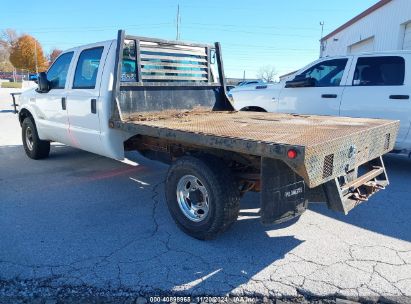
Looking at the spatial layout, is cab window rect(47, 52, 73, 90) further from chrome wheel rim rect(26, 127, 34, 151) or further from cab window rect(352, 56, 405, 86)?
cab window rect(352, 56, 405, 86)

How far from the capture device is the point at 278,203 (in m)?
3.06

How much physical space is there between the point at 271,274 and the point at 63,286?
5.60ft

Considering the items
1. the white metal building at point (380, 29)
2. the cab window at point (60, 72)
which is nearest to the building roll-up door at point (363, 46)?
the white metal building at point (380, 29)

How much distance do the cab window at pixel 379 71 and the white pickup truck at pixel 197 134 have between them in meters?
2.20

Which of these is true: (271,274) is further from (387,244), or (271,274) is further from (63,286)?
(63,286)

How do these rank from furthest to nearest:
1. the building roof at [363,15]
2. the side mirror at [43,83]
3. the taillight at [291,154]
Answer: the building roof at [363,15] → the side mirror at [43,83] → the taillight at [291,154]

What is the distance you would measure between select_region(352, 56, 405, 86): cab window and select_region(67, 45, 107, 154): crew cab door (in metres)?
4.30

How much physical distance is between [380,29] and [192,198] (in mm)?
16094

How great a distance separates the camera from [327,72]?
6613mm

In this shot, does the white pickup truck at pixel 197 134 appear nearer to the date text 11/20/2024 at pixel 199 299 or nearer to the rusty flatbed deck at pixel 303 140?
the rusty flatbed deck at pixel 303 140

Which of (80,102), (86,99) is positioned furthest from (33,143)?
(86,99)

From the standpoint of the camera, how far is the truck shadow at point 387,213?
3871mm

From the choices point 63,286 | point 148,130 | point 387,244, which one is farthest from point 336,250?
point 63,286

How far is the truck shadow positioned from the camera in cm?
387
